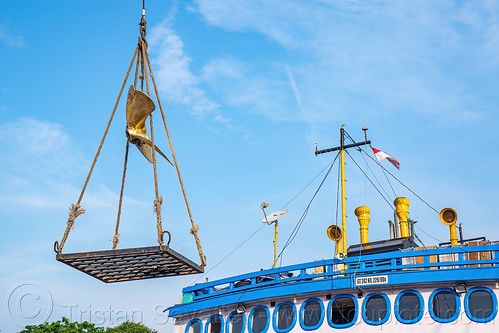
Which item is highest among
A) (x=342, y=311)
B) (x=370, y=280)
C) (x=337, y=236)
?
(x=337, y=236)

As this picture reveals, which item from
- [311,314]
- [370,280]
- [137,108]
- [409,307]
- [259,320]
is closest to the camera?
[137,108]

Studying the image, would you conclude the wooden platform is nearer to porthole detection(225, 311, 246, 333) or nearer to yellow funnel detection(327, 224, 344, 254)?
porthole detection(225, 311, 246, 333)

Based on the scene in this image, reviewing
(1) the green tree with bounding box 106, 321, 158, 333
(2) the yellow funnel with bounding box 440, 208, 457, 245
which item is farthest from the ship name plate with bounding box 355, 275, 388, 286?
(1) the green tree with bounding box 106, 321, 158, 333

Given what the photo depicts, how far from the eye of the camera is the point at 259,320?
53.1 feet

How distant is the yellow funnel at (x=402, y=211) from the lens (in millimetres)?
18859

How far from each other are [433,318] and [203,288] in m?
6.79

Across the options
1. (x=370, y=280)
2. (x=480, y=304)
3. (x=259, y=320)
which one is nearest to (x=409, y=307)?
(x=370, y=280)

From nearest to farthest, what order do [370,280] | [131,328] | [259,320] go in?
[370,280] → [259,320] → [131,328]

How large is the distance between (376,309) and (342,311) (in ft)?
2.96

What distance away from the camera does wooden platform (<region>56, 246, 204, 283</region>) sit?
1112 centimetres

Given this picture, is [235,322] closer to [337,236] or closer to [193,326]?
[193,326]

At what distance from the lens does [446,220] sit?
55.3 ft

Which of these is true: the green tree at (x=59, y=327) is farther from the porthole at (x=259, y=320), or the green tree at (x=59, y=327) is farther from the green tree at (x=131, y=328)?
the porthole at (x=259, y=320)

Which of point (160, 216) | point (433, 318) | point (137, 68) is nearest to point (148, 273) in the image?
point (160, 216)
